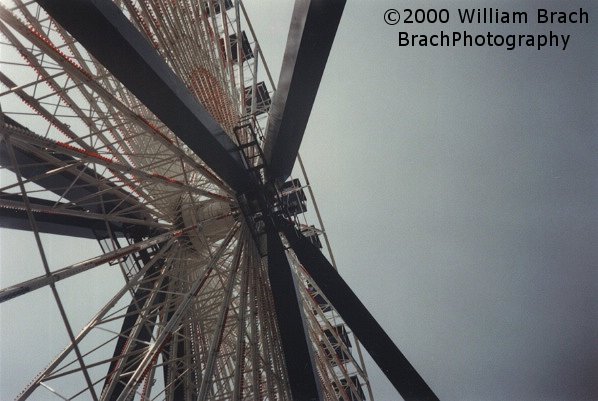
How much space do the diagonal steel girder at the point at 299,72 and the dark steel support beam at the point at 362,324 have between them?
1946 mm

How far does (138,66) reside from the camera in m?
6.21

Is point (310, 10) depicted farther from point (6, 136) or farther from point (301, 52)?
point (6, 136)

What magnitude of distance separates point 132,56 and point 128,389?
7.03 metres

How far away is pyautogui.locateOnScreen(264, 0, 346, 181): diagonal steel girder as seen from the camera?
670cm

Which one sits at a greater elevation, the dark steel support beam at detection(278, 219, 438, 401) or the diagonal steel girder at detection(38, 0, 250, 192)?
the diagonal steel girder at detection(38, 0, 250, 192)

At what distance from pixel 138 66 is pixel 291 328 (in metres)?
6.22

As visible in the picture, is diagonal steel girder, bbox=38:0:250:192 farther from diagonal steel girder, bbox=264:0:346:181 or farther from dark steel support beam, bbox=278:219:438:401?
dark steel support beam, bbox=278:219:438:401

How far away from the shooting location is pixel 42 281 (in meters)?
8.86

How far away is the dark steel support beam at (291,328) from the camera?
9227 mm

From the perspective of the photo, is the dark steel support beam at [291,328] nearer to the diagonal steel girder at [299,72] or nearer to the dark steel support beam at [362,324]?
the dark steel support beam at [362,324]

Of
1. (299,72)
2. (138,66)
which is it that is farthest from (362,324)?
(138,66)

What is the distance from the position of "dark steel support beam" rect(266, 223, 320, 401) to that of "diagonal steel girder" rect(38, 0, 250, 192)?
8.86ft

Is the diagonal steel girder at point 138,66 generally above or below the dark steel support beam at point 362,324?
above

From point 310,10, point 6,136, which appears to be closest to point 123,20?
point 310,10
